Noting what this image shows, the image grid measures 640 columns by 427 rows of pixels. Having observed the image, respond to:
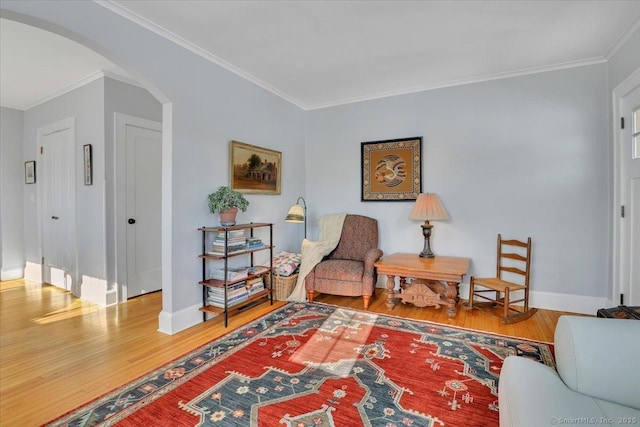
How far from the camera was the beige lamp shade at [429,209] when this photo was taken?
347 cm

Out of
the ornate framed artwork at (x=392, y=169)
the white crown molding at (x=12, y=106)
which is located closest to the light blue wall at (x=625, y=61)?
the ornate framed artwork at (x=392, y=169)

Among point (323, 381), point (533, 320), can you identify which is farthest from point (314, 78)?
point (533, 320)

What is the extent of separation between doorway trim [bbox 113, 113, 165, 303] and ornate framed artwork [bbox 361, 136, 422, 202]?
117 inches

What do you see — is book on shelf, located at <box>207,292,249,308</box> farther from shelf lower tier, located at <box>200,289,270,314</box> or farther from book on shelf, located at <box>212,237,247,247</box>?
book on shelf, located at <box>212,237,247,247</box>

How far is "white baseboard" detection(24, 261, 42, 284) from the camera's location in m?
4.49

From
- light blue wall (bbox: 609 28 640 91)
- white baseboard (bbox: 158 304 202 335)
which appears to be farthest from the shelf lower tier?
light blue wall (bbox: 609 28 640 91)

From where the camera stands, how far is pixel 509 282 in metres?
3.29

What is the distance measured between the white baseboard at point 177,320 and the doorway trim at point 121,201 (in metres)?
1.17

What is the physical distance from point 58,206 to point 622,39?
21.3 ft

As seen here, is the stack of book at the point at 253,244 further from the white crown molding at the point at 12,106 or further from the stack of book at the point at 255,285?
the white crown molding at the point at 12,106

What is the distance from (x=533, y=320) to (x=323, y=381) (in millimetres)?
2301

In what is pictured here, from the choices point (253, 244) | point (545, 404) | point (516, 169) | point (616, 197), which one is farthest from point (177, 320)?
point (616, 197)

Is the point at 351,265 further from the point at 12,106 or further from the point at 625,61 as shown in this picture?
the point at 12,106

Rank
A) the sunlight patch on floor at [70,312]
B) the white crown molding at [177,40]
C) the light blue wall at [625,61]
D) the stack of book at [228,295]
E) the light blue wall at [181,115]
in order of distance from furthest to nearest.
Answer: the sunlight patch on floor at [70,312], the stack of book at [228,295], the light blue wall at [625,61], the white crown molding at [177,40], the light blue wall at [181,115]
